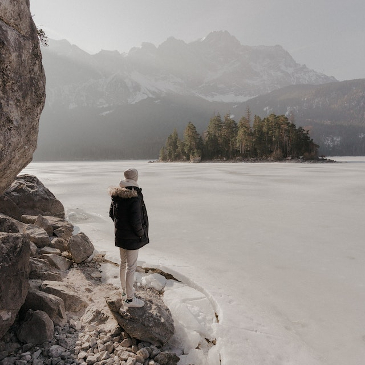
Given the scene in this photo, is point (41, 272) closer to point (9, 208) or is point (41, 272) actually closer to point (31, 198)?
point (9, 208)

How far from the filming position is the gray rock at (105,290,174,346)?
3.86m

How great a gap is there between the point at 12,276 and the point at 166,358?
2577 millimetres

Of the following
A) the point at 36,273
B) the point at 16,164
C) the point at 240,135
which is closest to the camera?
the point at 16,164

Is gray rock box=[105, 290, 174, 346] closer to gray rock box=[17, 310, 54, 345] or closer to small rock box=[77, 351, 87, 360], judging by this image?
small rock box=[77, 351, 87, 360]

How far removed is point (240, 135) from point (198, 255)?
3148 inches

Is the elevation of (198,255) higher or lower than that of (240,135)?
lower

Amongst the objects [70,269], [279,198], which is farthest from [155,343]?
[279,198]

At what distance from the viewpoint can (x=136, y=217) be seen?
425 centimetres

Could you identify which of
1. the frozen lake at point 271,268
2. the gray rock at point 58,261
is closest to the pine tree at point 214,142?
the frozen lake at point 271,268

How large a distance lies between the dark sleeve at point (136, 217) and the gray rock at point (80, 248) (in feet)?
10.7

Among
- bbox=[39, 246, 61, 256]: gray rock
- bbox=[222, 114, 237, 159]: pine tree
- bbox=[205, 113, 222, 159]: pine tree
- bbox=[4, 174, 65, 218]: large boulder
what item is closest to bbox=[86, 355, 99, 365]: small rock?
bbox=[39, 246, 61, 256]: gray rock

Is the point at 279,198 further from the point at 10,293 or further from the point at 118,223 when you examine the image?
the point at 10,293

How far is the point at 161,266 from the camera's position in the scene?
21.6 feet

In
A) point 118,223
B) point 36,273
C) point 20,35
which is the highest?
point 20,35
